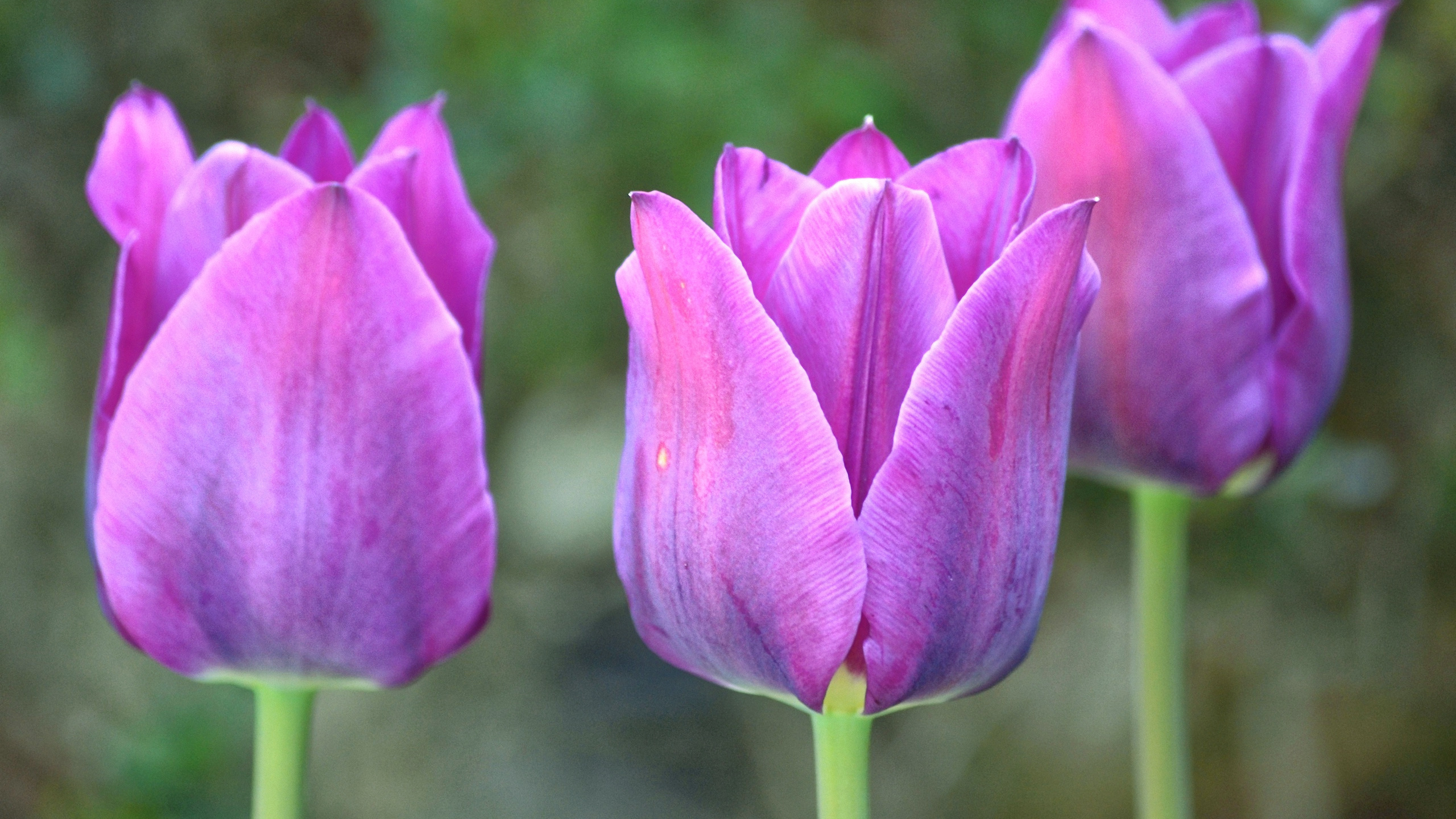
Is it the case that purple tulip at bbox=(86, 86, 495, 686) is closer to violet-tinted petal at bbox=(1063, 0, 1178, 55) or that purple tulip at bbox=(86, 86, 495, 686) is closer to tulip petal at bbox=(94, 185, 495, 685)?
tulip petal at bbox=(94, 185, 495, 685)

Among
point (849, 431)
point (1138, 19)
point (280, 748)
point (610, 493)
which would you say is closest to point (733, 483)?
point (849, 431)

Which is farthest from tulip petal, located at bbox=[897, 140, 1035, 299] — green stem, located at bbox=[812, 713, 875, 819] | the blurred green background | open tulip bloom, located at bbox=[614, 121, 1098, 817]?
the blurred green background

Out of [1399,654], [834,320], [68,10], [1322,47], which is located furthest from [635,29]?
[1399,654]

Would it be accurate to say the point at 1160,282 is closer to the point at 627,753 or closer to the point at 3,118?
the point at 627,753

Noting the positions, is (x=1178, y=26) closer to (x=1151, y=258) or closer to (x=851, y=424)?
(x=1151, y=258)

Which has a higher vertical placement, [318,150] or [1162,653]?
[318,150]

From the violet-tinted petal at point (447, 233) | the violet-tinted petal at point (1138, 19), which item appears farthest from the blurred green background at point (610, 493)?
the violet-tinted petal at point (447, 233)
